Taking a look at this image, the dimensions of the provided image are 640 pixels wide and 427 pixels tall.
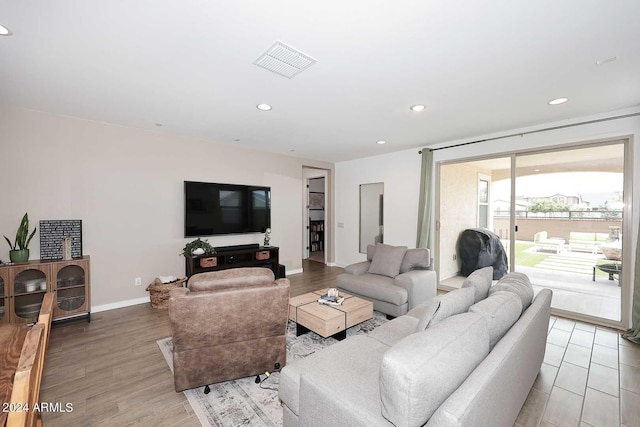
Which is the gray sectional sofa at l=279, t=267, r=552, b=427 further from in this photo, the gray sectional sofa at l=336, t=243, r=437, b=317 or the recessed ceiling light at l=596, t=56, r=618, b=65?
the recessed ceiling light at l=596, t=56, r=618, b=65

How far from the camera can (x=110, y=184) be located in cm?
384

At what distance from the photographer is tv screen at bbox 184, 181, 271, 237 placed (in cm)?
451

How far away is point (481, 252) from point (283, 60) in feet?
14.2

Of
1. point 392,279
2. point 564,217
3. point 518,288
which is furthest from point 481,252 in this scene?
point 518,288

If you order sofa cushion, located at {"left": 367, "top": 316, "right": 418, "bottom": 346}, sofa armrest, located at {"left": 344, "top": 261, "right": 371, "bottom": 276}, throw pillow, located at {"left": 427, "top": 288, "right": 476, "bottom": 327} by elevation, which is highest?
throw pillow, located at {"left": 427, "top": 288, "right": 476, "bottom": 327}

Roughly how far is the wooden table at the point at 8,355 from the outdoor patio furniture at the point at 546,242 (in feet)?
17.3

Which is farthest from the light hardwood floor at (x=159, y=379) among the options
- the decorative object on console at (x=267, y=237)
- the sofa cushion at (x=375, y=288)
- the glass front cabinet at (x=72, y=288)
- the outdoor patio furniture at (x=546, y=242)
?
the decorative object on console at (x=267, y=237)

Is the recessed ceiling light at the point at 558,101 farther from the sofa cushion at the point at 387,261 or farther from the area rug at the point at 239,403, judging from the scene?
the area rug at the point at 239,403

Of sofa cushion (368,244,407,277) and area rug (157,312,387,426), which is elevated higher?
sofa cushion (368,244,407,277)

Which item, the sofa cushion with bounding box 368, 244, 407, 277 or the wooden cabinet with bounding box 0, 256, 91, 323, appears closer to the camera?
the wooden cabinet with bounding box 0, 256, 91, 323

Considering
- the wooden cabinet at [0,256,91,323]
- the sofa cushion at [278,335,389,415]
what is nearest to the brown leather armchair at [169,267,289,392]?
the sofa cushion at [278,335,389,415]

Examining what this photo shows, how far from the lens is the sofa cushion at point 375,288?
3338 millimetres

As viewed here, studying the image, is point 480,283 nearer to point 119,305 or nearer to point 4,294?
point 119,305

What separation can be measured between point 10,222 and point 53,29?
2.70 metres
